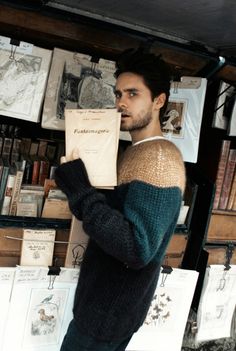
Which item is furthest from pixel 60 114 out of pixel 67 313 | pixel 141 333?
pixel 141 333

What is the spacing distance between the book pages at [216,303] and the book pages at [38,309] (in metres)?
0.64

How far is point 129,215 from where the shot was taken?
42.1 inches

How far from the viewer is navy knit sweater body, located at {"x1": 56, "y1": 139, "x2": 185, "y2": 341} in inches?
41.9

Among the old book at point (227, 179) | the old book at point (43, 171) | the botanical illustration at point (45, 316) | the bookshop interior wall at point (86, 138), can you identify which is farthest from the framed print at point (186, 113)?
the botanical illustration at point (45, 316)

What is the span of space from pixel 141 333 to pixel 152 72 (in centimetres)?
108

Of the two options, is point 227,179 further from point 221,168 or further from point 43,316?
point 43,316

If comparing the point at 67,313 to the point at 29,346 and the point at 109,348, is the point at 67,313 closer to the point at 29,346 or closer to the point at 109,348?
the point at 29,346

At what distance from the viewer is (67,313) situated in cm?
155

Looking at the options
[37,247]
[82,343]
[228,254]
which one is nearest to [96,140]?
[37,247]

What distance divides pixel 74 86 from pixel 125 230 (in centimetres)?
64

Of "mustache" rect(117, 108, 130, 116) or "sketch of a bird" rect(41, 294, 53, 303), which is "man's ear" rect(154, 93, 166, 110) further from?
"sketch of a bird" rect(41, 294, 53, 303)

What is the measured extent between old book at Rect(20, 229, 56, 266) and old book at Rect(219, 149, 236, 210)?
2.56 ft

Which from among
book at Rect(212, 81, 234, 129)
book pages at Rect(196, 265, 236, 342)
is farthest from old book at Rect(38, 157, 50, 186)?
book pages at Rect(196, 265, 236, 342)

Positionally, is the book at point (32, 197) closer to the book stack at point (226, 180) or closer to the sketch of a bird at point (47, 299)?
the sketch of a bird at point (47, 299)
